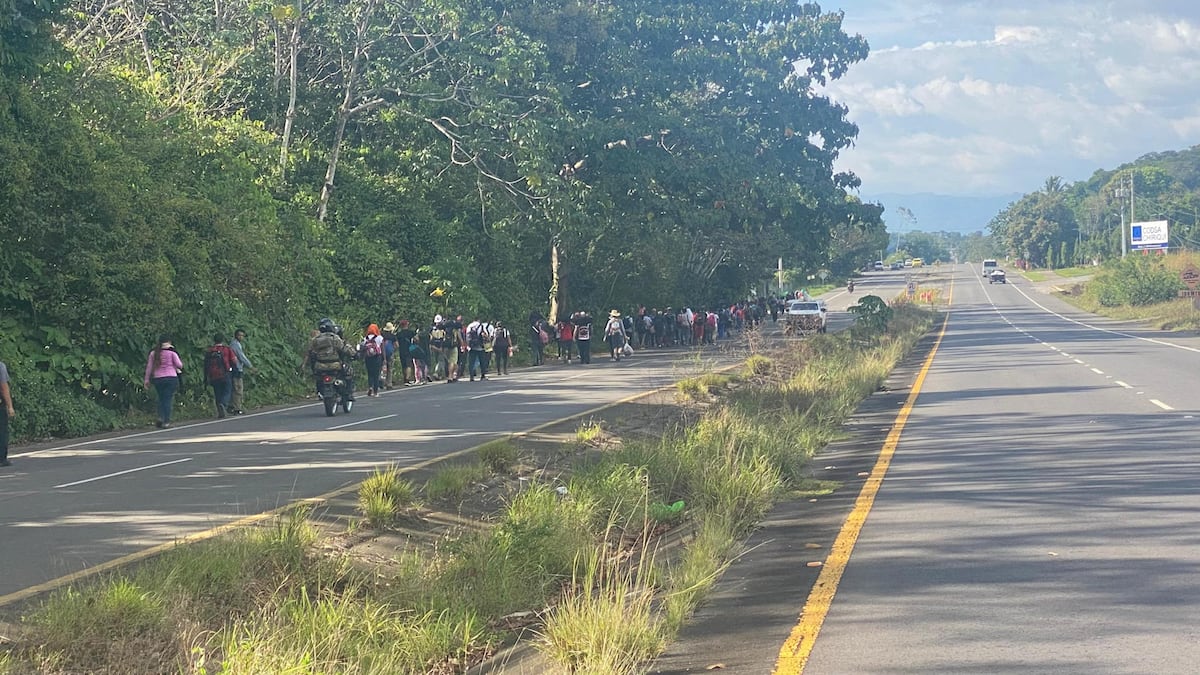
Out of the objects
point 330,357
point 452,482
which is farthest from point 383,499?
point 330,357

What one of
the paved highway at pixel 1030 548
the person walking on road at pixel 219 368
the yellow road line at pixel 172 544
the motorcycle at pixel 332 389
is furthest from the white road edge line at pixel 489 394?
the yellow road line at pixel 172 544

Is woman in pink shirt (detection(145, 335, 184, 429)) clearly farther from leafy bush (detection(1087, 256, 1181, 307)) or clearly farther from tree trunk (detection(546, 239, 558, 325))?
leafy bush (detection(1087, 256, 1181, 307))

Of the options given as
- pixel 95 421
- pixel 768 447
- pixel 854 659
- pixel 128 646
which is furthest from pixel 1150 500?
pixel 95 421

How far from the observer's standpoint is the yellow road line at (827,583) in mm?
6867

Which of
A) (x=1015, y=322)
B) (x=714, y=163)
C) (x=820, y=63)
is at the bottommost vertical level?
(x=1015, y=322)

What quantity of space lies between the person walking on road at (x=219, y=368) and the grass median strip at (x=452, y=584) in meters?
11.2

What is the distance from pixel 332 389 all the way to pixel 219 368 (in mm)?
2469

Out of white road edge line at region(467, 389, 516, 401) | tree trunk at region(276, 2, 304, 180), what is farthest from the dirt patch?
tree trunk at region(276, 2, 304, 180)

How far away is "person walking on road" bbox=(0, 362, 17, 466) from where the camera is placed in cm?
1608

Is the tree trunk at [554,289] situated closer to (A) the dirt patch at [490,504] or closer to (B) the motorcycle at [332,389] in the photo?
(B) the motorcycle at [332,389]

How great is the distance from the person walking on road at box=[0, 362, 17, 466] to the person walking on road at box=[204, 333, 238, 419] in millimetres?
7293

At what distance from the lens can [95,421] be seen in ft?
72.4

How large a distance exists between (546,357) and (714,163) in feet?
30.6

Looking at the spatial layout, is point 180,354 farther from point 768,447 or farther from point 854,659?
point 854,659
